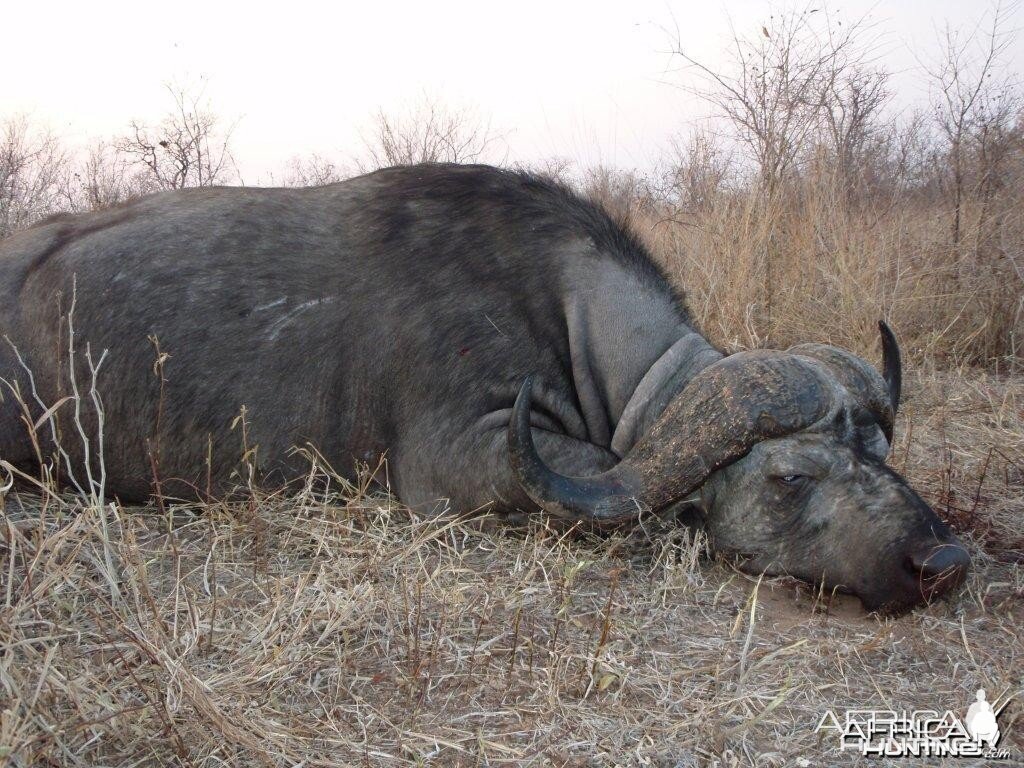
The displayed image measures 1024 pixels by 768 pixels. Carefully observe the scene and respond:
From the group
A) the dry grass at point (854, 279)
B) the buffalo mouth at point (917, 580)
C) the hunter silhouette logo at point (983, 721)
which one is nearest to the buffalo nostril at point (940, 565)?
the buffalo mouth at point (917, 580)

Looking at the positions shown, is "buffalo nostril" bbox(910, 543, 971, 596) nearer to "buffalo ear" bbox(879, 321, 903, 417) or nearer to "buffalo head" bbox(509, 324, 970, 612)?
"buffalo head" bbox(509, 324, 970, 612)

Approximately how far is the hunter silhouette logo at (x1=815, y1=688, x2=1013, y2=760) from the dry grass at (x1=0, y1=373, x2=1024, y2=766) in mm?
50

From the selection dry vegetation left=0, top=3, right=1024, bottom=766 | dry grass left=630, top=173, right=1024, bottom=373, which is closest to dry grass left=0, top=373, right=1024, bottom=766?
dry vegetation left=0, top=3, right=1024, bottom=766

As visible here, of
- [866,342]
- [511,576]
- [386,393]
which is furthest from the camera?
[866,342]

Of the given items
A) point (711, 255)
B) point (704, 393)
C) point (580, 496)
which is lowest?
point (580, 496)

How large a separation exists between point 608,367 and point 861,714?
5.46 ft

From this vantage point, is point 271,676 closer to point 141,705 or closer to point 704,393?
point 141,705

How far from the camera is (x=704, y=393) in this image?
10.4 feet

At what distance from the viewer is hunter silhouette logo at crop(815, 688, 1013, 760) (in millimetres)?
2131

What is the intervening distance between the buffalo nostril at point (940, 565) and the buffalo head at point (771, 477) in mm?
81

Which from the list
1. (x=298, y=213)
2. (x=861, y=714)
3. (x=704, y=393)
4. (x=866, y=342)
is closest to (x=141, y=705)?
(x=861, y=714)

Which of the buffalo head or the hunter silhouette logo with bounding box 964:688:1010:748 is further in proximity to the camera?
the buffalo head

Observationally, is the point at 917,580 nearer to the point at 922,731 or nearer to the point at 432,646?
the point at 922,731

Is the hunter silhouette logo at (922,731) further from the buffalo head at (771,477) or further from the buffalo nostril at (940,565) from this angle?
the buffalo head at (771,477)
